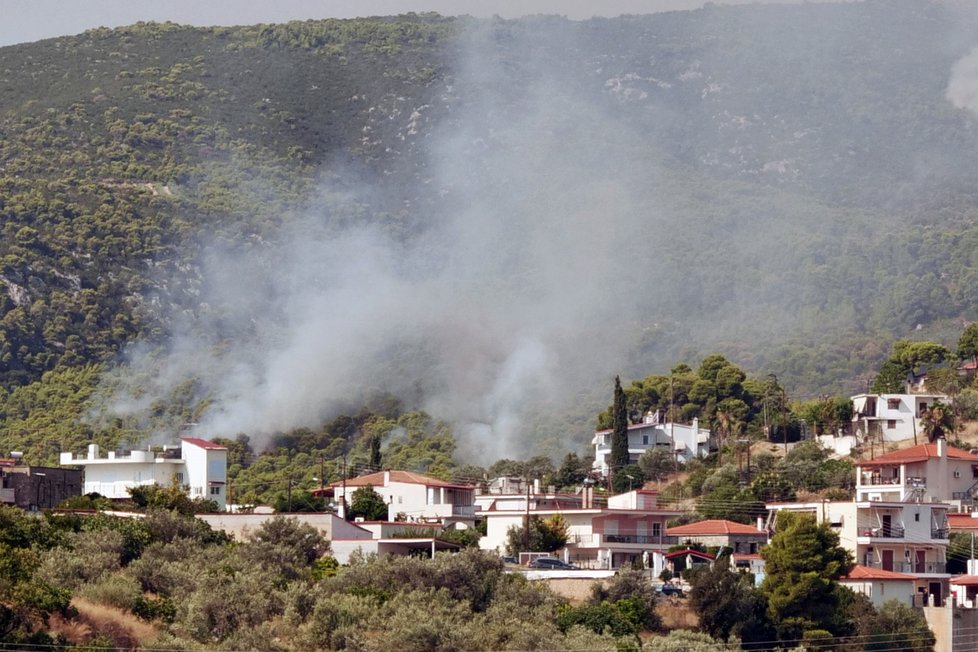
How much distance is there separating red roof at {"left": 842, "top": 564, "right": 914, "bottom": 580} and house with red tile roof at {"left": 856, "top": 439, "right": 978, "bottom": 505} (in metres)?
12.8

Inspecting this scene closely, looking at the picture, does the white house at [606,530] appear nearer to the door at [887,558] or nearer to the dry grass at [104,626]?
the door at [887,558]

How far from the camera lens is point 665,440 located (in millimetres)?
106125

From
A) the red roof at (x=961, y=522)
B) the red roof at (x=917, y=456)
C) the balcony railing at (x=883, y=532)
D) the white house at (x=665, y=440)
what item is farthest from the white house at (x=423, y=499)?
the white house at (x=665, y=440)

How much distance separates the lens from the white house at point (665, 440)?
105 meters

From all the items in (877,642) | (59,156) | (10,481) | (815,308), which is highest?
(59,156)

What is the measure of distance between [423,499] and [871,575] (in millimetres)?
20078

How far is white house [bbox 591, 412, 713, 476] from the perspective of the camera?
10494 cm

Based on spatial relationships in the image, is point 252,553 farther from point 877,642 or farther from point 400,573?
point 877,642

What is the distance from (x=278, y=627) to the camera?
180 ft

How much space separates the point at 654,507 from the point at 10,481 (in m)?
25.1

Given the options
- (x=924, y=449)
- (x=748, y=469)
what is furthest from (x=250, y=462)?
(x=924, y=449)

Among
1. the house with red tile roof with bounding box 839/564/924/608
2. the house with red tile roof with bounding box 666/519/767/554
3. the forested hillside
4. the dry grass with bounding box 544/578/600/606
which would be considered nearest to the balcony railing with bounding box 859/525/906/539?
the house with red tile roof with bounding box 839/564/924/608

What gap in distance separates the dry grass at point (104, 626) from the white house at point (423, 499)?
24.9 metres

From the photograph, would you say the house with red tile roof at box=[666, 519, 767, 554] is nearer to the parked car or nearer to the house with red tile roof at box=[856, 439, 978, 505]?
the parked car
